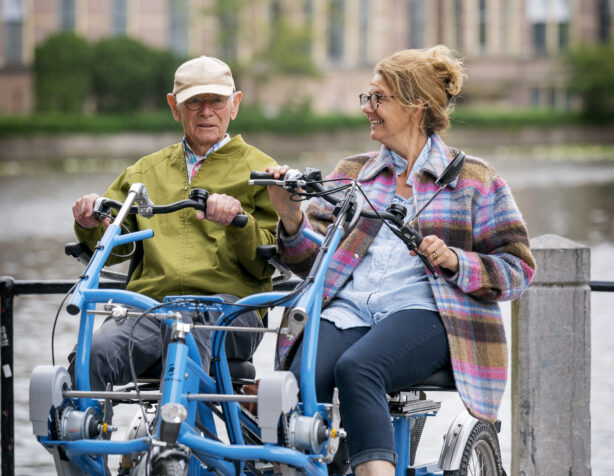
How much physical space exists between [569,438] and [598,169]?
36396 mm

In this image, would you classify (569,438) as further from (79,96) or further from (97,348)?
(79,96)

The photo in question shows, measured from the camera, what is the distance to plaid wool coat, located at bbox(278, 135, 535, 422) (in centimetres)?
379

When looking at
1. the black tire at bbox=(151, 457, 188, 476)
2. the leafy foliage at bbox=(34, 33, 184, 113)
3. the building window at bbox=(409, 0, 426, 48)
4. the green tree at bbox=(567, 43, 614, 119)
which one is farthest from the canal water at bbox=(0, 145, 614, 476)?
the building window at bbox=(409, 0, 426, 48)

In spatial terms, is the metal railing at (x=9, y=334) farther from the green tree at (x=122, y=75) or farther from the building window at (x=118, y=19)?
the building window at (x=118, y=19)

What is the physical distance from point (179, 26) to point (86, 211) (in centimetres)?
6137

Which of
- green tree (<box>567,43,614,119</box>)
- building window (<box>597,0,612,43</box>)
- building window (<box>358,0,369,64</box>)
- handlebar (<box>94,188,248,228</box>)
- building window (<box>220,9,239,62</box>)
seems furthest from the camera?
building window (<box>597,0,612,43</box>)

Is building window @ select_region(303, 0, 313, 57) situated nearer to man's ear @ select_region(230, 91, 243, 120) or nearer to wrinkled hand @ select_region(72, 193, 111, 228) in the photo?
man's ear @ select_region(230, 91, 243, 120)

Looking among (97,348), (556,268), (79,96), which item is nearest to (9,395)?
(97,348)

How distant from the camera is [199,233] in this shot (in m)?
4.14

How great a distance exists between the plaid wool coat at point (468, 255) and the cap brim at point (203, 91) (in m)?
0.49

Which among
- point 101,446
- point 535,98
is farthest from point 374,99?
point 535,98

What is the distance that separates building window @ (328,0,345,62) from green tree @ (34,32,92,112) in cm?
1593

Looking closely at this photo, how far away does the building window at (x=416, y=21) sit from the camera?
73500 millimetres

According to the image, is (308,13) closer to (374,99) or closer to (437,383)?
(374,99)
